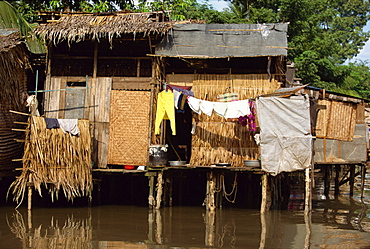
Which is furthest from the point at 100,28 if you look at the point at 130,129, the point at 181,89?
the point at 130,129

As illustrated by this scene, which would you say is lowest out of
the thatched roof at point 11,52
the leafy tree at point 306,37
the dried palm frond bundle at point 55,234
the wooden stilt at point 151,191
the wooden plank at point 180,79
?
the dried palm frond bundle at point 55,234

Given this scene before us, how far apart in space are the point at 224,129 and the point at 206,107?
3.39 ft

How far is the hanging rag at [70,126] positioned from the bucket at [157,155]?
6.51 feet

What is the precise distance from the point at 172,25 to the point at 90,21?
7.71 ft

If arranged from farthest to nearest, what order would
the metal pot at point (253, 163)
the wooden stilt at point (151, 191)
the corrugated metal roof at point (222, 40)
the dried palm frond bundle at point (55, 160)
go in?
the corrugated metal roof at point (222, 40)
the wooden stilt at point (151, 191)
the metal pot at point (253, 163)
the dried palm frond bundle at point (55, 160)

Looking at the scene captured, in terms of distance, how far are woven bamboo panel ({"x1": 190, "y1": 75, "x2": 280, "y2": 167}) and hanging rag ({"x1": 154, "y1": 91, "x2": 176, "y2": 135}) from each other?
89cm

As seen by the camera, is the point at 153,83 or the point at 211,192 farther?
the point at 153,83

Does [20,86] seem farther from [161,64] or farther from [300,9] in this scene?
[300,9]

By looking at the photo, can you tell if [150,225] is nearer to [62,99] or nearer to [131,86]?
[131,86]

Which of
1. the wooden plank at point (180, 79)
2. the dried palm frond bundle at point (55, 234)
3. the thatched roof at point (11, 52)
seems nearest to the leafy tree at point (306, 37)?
the wooden plank at point (180, 79)

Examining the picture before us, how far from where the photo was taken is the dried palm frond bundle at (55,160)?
37.7 feet

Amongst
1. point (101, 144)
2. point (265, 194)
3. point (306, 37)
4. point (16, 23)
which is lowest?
point (265, 194)

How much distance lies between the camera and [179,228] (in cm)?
1030

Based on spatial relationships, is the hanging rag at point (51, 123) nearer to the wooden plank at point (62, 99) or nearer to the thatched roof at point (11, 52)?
the wooden plank at point (62, 99)
